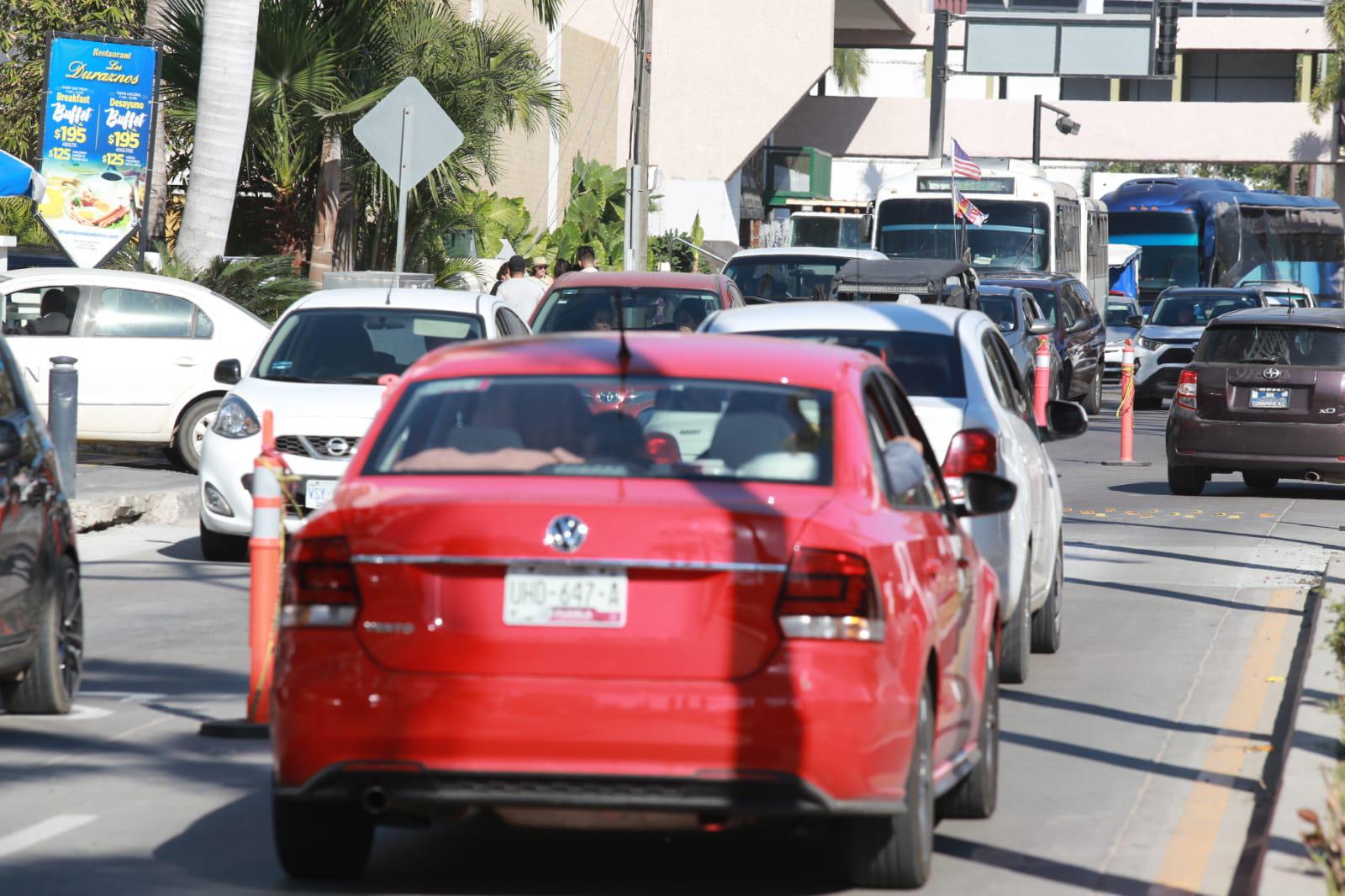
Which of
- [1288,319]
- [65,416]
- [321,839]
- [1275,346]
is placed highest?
[1288,319]

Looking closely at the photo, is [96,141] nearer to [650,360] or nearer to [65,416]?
[65,416]

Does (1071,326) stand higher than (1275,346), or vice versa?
(1071,326)

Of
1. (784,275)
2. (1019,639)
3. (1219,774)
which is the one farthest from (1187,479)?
(1219,774)

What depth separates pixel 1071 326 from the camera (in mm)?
28719

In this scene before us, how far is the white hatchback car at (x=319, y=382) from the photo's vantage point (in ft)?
44.9

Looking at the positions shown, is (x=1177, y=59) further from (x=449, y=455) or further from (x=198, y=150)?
(x=449, y=455)

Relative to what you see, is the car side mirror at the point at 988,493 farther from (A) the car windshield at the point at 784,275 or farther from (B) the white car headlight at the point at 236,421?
(A) the car windshield at the point at 784,275

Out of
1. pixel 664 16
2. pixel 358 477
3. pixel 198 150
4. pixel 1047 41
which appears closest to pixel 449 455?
pixel 358 477

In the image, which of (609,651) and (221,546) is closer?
(609,651)

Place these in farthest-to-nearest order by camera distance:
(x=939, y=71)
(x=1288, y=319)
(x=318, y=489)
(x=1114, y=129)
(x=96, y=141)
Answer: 1. (x=1114, y=129)
2. (x=939, y=71)
3. (x=96, y=141)
4. (x=1288, y=319)
5. (x=318, y=489)

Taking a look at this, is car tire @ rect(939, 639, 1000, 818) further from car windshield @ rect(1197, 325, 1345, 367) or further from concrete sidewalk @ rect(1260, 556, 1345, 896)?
car windshield @ rect(1197, 325, 1345, 367)

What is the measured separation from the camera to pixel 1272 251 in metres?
52.8

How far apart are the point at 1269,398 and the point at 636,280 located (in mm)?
5737

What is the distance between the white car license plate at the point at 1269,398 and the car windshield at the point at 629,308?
4.88 meters
